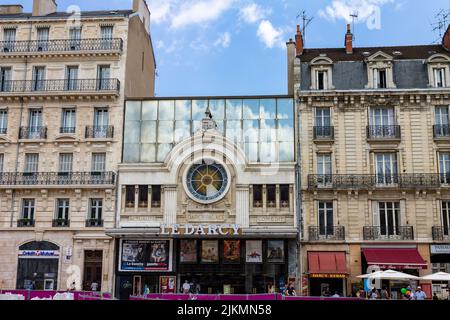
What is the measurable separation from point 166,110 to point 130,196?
5168mm

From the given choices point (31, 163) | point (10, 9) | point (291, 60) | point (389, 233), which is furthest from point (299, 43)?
point (10, 9)

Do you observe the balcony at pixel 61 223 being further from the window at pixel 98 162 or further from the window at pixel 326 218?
the window at pixel 326 218

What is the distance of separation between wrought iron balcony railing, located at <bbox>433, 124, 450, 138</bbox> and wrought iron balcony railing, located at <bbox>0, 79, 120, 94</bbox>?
57.7ft

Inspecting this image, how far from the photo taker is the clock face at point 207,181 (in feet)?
94.8

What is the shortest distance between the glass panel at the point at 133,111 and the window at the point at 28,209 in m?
7.03

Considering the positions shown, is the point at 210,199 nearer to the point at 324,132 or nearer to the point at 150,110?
the point at 150,110

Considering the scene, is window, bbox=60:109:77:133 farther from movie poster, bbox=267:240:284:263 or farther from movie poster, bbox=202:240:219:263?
movie poster, bbox=267:240:284:263

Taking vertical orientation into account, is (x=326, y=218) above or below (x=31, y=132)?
below

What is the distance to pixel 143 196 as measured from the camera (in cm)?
2933

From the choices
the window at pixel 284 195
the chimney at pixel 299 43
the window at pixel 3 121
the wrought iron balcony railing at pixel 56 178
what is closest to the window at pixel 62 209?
the wrought iron balcony railing at pixel 56 178

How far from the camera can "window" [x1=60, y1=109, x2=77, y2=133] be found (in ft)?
101

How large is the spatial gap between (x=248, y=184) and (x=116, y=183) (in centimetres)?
716

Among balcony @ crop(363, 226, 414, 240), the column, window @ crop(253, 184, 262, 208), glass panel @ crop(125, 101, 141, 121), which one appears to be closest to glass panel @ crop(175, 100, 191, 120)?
glass panel @ crop(125, 101, 141, 121)

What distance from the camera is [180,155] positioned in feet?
96.1
